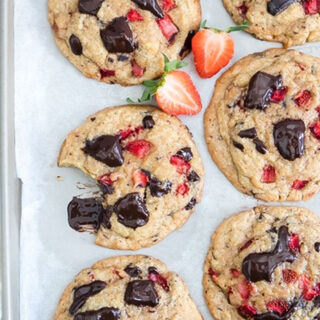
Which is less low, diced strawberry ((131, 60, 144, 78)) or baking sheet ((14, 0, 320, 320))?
diced strawberry ((131, 60, 144, 78))

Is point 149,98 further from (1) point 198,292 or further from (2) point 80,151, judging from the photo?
(1) point 198,292

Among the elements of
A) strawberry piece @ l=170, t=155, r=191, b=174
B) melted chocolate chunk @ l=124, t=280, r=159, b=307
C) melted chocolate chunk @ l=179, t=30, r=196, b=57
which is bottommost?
melted chocolate chunk @ l=124, t=280, r=159, b=307

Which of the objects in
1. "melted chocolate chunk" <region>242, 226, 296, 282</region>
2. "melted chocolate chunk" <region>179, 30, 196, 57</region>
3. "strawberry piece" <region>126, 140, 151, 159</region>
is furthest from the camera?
"melted chocolate chunk" <region>179, 30, 196, 57</region>

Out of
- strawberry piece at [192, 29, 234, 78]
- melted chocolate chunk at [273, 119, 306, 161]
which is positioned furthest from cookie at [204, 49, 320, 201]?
strawberry piece at [192, 29, 234, 78]

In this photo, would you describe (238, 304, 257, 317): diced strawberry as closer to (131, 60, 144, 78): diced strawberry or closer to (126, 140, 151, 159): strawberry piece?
(126, 140, 151, 159): strawberry piece

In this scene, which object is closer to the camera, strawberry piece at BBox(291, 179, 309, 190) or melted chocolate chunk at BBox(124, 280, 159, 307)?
melted chocolate chunk at BBox(124, 280, 159, 307)

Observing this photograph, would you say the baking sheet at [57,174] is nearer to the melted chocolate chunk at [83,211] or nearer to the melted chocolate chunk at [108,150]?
the melted chocolate chunk at [83,211]

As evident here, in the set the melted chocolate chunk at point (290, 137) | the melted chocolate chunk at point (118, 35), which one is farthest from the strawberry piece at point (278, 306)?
the melted chocolate chunk at point (118, 35)

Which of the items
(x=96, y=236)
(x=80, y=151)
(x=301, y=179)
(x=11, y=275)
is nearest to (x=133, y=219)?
(x=96, y=236)

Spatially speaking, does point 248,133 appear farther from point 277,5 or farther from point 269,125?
point 277,5
